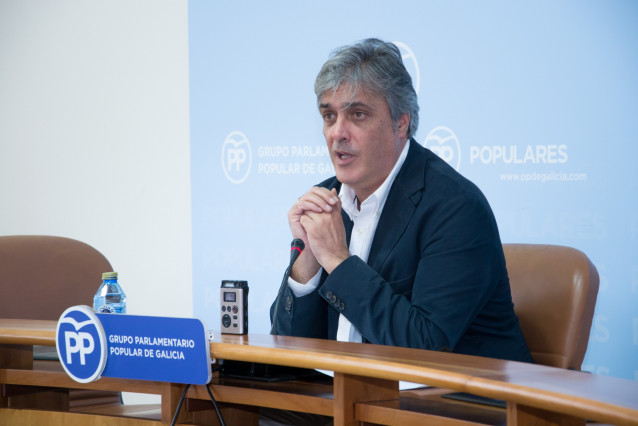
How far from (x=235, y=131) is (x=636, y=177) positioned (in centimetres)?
183

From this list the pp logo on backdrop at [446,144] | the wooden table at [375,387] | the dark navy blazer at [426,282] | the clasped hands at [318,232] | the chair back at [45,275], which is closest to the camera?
the wooden table at [375,387]

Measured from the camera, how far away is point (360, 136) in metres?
1.91

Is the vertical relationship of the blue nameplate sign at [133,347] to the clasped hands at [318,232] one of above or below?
below

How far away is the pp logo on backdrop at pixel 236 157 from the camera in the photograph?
12.0 ft

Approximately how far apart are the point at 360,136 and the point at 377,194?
0.49ft

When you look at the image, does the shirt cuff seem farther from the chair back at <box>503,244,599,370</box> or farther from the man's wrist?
the chair back at <box>503,244,599,370</box>

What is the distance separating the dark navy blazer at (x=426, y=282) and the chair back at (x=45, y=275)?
0.94 m

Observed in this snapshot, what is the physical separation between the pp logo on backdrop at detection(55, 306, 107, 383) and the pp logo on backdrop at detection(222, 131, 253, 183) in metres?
2.21

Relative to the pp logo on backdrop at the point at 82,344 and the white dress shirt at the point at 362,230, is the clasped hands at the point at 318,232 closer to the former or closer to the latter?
the white dress shirt at the point at 362,230

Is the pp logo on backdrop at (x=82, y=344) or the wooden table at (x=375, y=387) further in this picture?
the pp logo on backdrop at (x=82, y=344)

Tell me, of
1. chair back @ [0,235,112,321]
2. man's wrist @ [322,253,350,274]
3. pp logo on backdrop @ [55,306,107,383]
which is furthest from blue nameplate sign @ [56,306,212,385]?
chair back @ [0,235,112,321]

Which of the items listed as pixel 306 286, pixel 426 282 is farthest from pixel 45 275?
pixel 426 282

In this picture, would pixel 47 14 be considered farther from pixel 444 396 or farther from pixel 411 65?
pixel 444 396

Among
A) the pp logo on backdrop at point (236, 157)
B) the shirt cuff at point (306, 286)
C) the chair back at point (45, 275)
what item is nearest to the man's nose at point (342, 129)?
the shirt cuff at point (306, 286)
